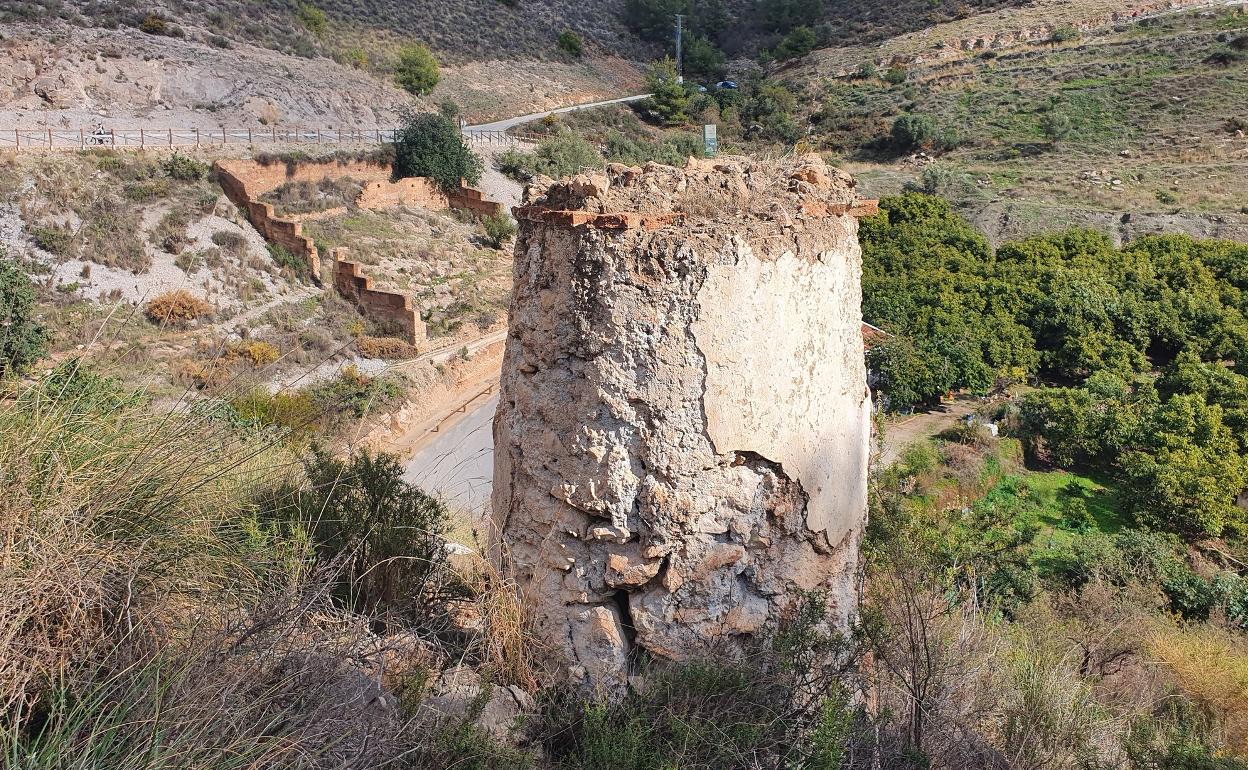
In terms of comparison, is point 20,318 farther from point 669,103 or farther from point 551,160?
point 669,103

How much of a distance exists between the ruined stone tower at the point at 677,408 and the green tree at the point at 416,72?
37868mm

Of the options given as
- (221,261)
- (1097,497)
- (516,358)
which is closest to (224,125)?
(221,261)

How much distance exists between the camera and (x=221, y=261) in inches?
784

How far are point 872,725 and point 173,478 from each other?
2527 mm

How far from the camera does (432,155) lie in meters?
27.2

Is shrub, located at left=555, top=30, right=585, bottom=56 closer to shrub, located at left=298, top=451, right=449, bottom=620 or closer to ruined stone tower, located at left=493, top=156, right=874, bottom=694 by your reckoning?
shrub, located at left=298, top=451, right=449, bottom=620

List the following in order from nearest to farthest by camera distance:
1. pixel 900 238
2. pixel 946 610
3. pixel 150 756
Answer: pixel 150 756, pixel 946 610, pixel 900 238

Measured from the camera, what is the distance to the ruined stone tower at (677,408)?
122 inches

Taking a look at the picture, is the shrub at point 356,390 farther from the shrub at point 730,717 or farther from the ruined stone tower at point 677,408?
the shrub at point 730,717

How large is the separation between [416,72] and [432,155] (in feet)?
43.9

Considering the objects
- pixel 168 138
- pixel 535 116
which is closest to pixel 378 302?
pixel 168 138

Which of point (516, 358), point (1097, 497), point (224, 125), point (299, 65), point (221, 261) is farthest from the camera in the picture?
point (299, 65)

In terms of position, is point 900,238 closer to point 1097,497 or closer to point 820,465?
point 1097,497

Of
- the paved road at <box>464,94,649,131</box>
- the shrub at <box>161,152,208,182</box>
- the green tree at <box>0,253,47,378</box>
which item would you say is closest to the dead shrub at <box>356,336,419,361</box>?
the green tree at <box>0,253,47,378</box>
